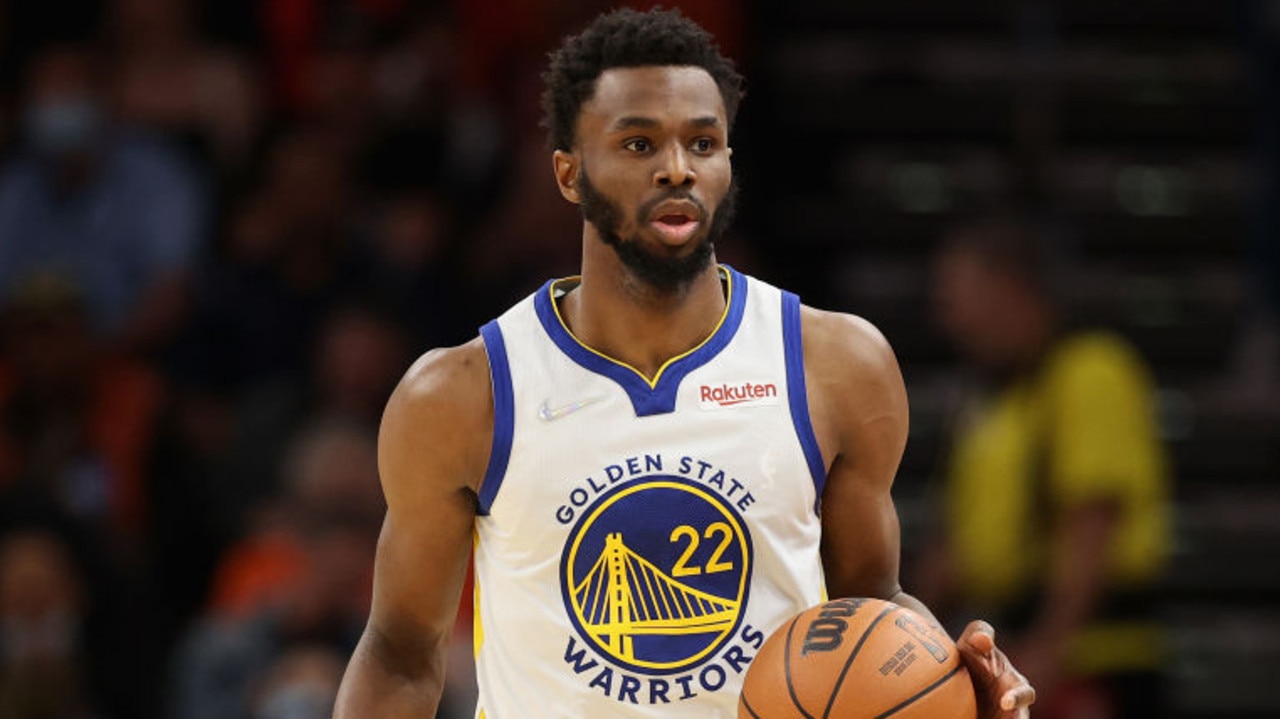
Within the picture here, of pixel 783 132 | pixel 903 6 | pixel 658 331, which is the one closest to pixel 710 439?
pixel 658 331

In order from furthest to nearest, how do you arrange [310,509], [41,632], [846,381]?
[310,509] → [41,632] → [846,381]

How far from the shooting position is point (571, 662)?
4473mm

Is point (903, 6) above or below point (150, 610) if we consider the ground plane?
above

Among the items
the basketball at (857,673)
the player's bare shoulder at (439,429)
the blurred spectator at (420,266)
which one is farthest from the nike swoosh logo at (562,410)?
the blurred spectator at (420,266)

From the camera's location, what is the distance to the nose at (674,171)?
172 inches

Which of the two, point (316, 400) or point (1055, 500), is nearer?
point (1055, 500)

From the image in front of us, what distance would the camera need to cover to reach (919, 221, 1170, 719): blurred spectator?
26.0 ft

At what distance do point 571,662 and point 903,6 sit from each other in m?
7.46

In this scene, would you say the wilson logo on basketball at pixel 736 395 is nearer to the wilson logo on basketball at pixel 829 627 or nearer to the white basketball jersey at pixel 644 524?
the white basketball jersey at pixel 644 524

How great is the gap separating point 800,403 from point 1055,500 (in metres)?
3.70

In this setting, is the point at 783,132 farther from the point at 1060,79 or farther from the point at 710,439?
the point at 710,439

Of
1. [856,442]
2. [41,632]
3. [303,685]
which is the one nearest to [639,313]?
[856,442]

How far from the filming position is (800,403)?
4.55 m

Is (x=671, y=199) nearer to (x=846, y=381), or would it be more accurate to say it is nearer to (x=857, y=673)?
(x=846, y=381)
